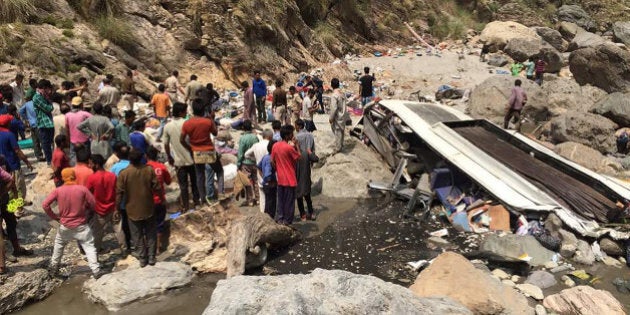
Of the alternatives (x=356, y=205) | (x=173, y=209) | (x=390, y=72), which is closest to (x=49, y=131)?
(x=173, y=209)

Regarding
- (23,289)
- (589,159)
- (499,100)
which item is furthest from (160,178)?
(499,100)

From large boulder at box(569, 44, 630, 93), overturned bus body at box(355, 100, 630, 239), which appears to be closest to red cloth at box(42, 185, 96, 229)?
overturned bus body at box(355, 100, 630, 239)

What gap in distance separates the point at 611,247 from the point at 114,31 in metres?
12.6

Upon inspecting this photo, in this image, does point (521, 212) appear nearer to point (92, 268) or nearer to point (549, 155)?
point (549, 155)

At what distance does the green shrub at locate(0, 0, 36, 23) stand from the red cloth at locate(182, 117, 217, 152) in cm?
839

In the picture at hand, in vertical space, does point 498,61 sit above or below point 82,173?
below

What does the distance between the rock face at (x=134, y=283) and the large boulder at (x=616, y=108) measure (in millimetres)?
10273

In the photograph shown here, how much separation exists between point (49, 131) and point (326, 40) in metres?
13.5

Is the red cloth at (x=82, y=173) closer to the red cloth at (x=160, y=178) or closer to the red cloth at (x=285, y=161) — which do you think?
the red cloth at (x=160, y=178)

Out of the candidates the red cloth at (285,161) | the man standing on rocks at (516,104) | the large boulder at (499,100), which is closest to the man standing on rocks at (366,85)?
the large boulder at (499,100)

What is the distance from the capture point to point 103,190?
5.02 meters

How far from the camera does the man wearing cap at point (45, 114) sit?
7.40 metres

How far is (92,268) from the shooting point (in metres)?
4.82

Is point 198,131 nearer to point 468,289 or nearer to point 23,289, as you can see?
point 23,289
